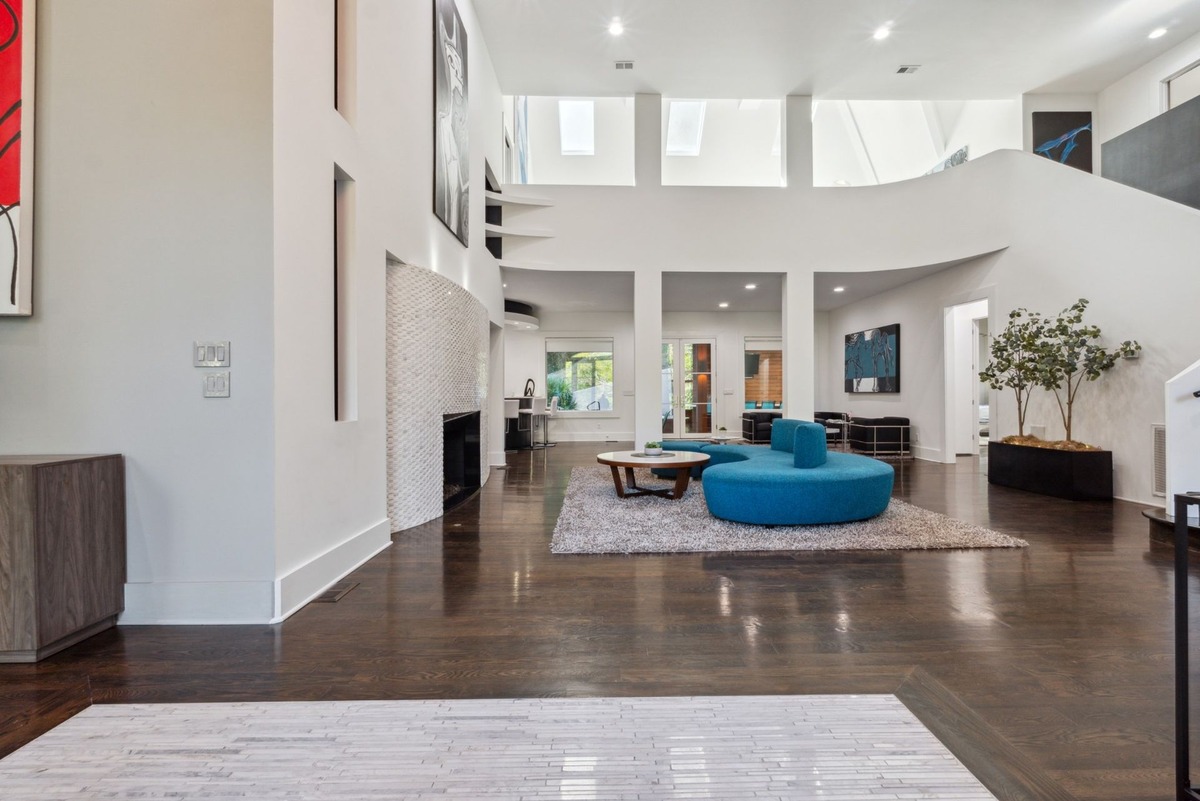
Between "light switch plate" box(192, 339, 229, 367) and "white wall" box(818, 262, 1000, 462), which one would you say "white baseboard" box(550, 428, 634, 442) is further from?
"light switch plate" box(192, 339, 229, 367)

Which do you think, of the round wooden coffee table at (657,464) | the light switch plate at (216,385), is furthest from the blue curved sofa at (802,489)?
the light switch plate at (216,385)

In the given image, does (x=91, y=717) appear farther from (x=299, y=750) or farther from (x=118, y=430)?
(x=118, y=430)

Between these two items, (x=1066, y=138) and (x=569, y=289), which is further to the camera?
(x=569, y=289)

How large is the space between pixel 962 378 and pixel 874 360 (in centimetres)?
165

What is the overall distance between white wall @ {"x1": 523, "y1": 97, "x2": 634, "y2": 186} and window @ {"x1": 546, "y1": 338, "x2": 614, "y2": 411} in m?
3.41

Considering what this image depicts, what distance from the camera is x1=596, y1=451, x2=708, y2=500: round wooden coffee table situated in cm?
496

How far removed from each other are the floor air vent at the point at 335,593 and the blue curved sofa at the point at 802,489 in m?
2.73

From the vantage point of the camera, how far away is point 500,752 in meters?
1.52

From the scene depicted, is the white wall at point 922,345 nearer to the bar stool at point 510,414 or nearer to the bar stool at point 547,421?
the bar stool at point 547,421

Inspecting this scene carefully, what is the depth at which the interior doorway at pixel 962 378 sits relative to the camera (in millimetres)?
7816

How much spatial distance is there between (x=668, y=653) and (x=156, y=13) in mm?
3773

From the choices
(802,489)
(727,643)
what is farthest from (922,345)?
(727,643)

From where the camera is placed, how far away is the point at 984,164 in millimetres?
7098

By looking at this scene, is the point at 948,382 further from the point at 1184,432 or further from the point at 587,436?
the point at 587,436
